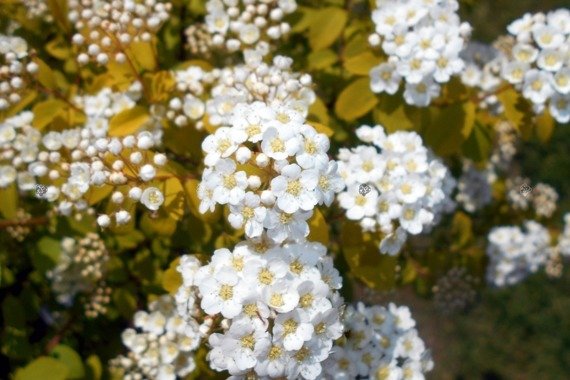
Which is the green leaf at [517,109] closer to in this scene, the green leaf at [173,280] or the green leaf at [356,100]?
the green leaf at [356,100]

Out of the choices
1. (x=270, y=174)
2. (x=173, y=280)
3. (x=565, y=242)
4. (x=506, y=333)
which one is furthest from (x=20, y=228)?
(x=506, y=333)

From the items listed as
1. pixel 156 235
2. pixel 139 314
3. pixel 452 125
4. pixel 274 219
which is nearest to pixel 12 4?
pixel 156 235

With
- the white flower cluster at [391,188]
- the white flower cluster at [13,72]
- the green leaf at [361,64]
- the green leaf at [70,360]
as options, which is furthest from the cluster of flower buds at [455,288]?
the white flower cluster at [13,72]

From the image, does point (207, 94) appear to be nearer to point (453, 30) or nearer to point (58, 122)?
point (58, 122)

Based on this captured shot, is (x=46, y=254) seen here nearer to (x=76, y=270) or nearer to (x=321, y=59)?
(x=76, y=270)

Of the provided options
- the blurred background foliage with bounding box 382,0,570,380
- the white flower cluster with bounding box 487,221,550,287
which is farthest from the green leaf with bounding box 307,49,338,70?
the blurred background foliage with bounding box 382,0,570,380

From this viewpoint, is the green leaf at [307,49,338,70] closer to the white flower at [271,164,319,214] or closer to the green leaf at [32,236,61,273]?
the white flower at [271,164,319,214]
